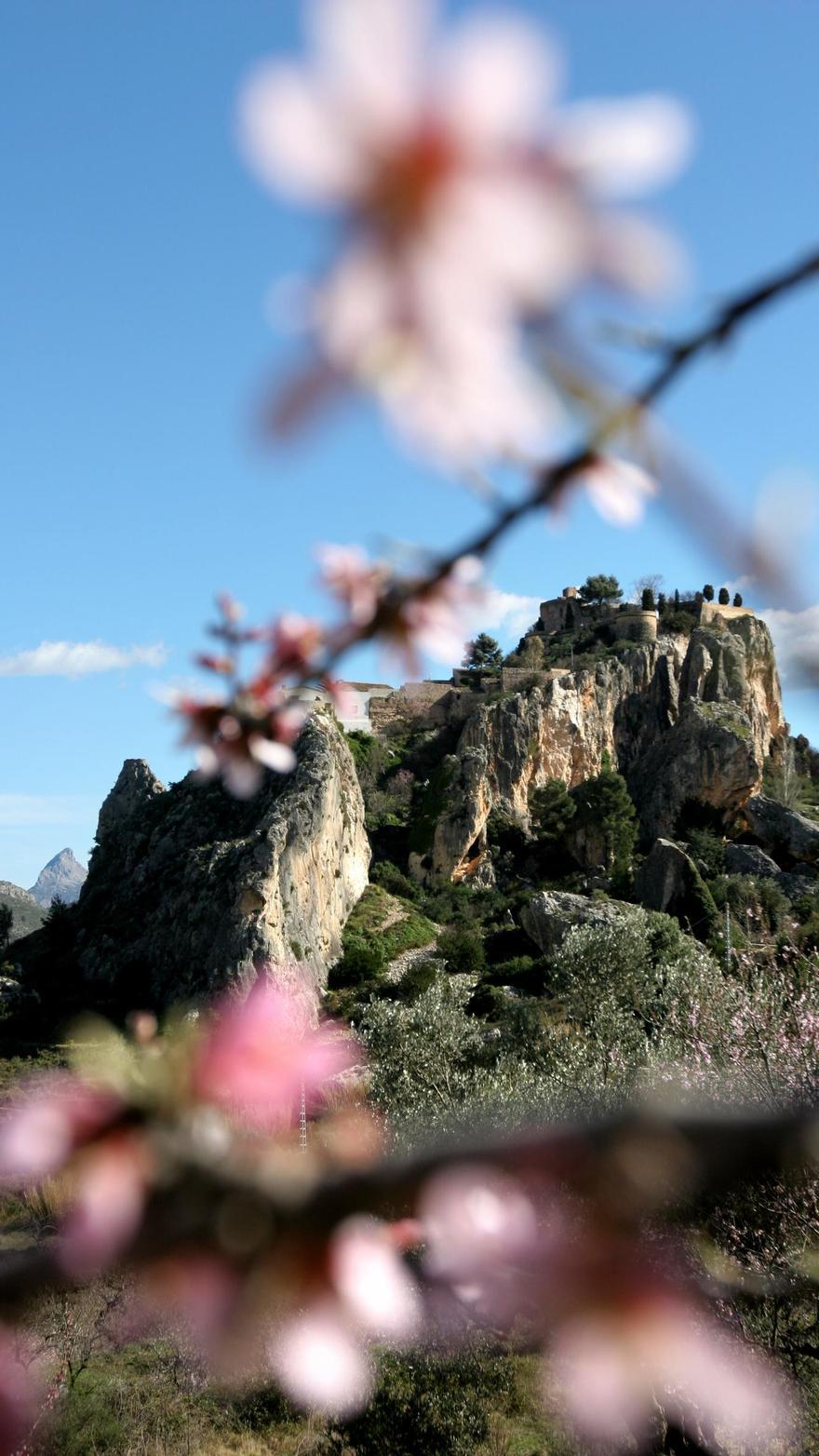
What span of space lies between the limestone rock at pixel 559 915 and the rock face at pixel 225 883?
453 cm

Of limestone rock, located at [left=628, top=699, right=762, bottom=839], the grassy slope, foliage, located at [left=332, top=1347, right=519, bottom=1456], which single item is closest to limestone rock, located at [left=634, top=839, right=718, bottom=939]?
limestone rock, located at [left=628, top=699, right=762, bottom=839]

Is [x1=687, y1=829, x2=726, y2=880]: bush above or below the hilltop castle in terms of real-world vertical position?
below

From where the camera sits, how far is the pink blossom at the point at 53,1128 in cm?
62

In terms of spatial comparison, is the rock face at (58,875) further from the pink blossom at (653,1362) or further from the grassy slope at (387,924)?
the pink blossom at (653,1362)

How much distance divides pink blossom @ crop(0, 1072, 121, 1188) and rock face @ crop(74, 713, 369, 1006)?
19.8 metres

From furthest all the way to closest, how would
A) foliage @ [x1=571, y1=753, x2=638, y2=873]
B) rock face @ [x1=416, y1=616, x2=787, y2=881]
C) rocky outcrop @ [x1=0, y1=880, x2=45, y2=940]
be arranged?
1. rocky outcrop @ [x1=0, y1=880, x2=45, y2=940]
2. foliage @ [x1=571, y1=753, x2=638, y2=873]
3. rock face @ [x1=416, y1=616, x2=787, y2=881]

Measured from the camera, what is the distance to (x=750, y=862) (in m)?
27.6

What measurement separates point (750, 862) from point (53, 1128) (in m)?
28.6

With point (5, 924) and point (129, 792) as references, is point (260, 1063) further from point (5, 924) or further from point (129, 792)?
point (5, 924)

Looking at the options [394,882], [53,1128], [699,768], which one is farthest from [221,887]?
[53,1128]

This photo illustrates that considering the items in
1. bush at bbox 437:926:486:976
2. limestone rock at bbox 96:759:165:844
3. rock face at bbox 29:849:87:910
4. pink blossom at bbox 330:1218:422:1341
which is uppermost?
rock face at bbox 29:849:87:910

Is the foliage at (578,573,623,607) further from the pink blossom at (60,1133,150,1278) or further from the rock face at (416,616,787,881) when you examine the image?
the pink blossom at (60,1133,150,1278)

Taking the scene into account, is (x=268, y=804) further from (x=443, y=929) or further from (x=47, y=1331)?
(x=47, y=1331)

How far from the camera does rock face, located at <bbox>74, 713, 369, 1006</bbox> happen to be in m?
21.0
